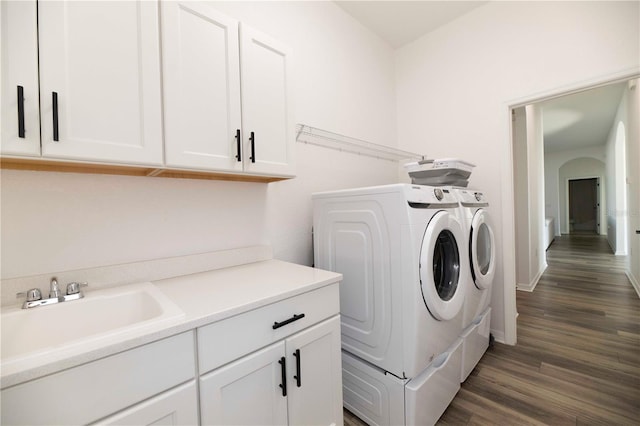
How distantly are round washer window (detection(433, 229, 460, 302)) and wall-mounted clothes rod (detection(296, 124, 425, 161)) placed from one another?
111 centimetres

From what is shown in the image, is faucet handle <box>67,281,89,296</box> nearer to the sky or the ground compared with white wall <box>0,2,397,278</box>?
nearer to the ground

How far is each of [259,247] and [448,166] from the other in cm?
136

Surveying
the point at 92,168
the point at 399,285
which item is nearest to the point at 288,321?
the point at 399,285

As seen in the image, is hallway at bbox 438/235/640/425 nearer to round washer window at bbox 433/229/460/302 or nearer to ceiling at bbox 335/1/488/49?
round washer window at bbox 433/229/460/302

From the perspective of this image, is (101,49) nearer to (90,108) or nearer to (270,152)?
(90,108)

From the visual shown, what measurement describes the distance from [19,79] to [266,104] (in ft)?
2.81

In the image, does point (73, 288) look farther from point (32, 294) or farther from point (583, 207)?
point (583, 207)

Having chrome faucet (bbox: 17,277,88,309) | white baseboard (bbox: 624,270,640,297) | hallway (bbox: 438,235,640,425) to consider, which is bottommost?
hallway (bbox: 438,235,640,425)

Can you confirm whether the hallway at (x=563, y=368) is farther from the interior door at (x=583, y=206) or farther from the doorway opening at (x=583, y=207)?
the interior door at (x=583, y=206)

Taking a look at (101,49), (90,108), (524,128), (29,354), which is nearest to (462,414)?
(29,354)

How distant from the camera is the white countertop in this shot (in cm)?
62

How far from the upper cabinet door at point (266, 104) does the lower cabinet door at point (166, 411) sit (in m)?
0.90

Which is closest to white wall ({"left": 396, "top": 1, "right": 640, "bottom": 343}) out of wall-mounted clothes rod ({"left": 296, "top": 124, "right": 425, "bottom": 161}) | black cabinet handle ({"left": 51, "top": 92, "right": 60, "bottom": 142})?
wall-mounted clothes rod ({"left": 296, "top": 124, "right": 425, "bottom": 161})

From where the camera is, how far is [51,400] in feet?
1.98
